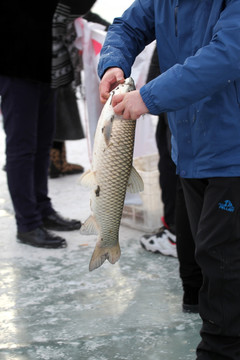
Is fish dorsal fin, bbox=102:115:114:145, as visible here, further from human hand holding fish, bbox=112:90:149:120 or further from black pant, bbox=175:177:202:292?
black pant, bbox=175:177:202:292

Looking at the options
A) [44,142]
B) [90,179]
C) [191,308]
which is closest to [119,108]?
[90,179]

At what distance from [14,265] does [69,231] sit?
0.71 metres

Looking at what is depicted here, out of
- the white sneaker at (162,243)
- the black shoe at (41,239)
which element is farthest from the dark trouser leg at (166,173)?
the black shoe at (41,239)

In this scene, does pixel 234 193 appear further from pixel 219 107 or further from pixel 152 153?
pixel 152 153

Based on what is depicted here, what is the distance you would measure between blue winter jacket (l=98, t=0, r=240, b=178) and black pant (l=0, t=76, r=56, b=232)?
1293mm

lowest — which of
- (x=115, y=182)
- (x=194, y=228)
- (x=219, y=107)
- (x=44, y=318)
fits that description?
(x=44, y=318)

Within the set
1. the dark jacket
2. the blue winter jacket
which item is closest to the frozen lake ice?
the blue winter jacket

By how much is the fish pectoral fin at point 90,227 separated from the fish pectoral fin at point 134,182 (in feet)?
0.70

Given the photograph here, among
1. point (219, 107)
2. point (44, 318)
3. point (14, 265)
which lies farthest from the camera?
point (14, 265)

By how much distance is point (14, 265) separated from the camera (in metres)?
3.51

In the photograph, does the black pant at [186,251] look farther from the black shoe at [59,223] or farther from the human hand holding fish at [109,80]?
the black shoe at [59,223]

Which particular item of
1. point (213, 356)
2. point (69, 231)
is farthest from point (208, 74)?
point (69, 231)

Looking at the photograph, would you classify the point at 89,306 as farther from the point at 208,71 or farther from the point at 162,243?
the point at 208,71

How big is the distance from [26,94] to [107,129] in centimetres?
156
